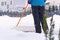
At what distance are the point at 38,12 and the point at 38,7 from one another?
8 cm

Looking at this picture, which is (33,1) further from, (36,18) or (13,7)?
(13,7)

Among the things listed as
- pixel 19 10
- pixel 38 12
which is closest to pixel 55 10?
pixel 19 10

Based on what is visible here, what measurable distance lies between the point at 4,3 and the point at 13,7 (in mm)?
412

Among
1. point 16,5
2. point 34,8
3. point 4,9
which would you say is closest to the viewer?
point 34,8

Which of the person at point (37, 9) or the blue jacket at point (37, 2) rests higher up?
the blue jacket at point (37, 2)

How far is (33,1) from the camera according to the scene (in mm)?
4035

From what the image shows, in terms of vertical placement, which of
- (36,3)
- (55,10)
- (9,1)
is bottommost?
(55,10)

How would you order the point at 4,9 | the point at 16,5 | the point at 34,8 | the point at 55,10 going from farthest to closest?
the point at 55,10 < the point at 4,9 < the point at 16,5 < the point at 34,8

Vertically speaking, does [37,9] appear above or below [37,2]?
below

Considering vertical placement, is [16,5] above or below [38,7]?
below

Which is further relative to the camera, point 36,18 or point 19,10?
point 19,10

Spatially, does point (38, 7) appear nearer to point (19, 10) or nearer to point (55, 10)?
point (19, 10)

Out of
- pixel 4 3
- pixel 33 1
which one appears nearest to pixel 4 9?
pixel 4 3

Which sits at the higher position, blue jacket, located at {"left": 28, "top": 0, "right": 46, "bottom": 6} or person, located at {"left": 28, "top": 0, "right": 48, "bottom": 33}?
blue jacket, located at {"left": 28, "top": 0, "right": 46, "bottom": 6}
